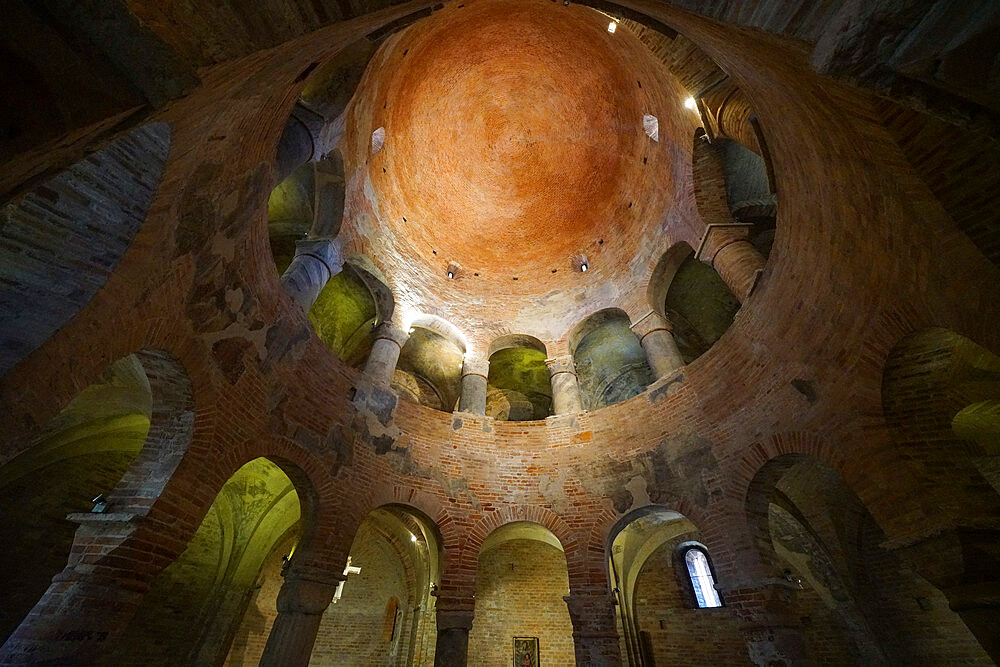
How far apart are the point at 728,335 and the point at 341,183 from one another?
8.06 meters

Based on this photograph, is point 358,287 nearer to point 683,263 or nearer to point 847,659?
point 683,263

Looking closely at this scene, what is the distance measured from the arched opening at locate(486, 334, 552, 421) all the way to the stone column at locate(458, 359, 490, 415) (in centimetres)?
297

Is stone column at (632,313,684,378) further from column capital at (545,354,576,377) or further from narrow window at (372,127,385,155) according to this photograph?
narrow window at (372,127,385,155)

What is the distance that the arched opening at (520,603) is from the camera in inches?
397

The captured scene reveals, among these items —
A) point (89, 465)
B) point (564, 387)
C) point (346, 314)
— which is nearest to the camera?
point (89, 465)

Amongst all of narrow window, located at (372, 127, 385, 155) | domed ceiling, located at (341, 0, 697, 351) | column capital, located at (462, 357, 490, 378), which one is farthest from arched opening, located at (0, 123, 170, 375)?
column capital, located at (462, 357, 490, 378)

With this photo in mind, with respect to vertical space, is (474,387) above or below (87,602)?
above

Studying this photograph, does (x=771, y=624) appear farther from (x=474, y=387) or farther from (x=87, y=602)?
(x=87, y=602)

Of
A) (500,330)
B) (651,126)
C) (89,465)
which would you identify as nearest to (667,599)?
(500,330)

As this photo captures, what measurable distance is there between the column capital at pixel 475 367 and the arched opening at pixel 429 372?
189cm

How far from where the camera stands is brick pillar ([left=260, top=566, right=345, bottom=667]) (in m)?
5.36

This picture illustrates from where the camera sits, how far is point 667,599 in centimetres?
1023

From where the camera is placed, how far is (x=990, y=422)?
24.1 feet

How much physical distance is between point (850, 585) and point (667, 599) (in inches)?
154
